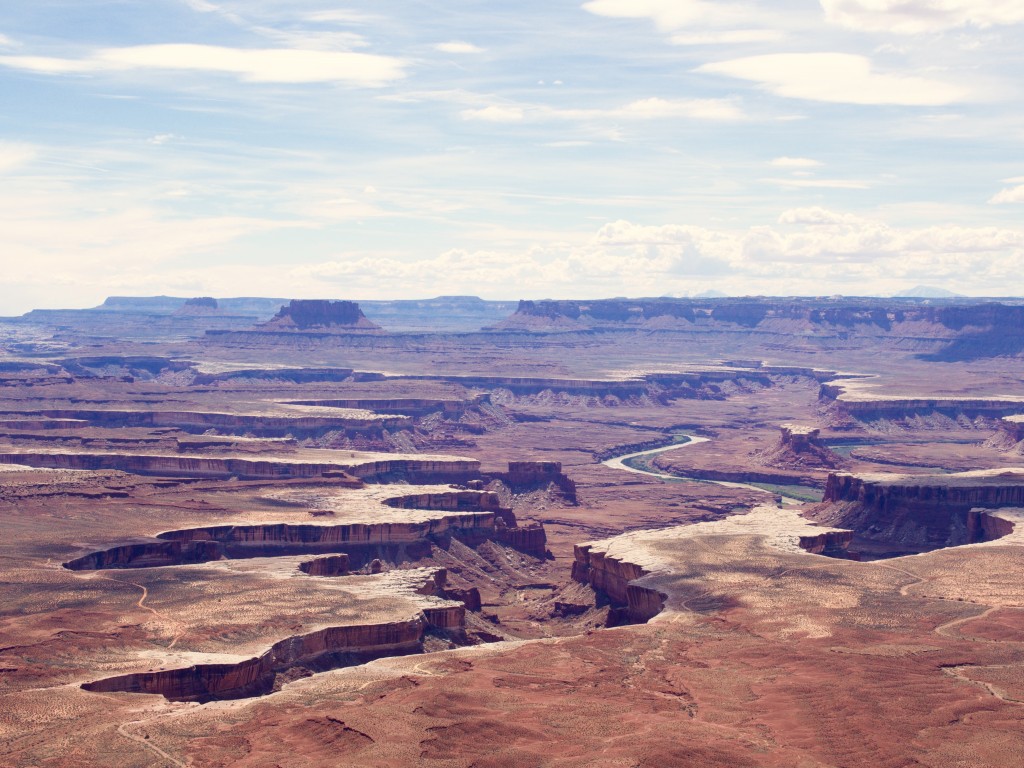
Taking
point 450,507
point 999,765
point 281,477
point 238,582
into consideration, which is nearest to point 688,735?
point 999,765

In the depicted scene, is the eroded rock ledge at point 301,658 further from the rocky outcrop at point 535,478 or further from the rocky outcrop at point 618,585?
the rocky outcrop at point 535,478

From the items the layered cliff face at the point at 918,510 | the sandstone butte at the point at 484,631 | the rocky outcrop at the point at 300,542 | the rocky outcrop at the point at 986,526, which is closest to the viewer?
the sandstone butte at the point at 484,631

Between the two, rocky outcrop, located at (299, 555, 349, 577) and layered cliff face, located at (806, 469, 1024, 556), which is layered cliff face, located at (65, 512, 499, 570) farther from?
layered cliff face, located at (806, 469, 1024, 556)

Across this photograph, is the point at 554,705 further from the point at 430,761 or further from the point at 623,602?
the point at 623,602

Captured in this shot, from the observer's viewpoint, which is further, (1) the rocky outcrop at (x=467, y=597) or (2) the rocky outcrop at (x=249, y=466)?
(2) the rocky outcrop at (x=249, y=466)

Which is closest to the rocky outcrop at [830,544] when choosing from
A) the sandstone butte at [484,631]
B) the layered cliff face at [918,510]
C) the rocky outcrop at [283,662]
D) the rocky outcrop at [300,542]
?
the sandstone butte at [484,631]

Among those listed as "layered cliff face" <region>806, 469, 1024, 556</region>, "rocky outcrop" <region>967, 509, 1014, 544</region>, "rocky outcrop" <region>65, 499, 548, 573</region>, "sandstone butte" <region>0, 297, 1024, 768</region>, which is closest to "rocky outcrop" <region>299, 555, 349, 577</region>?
"rocky outcrop" <region>65, 499, 548, 573</region>

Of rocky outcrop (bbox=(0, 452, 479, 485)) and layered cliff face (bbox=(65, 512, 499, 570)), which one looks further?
rocky outcrop (bbox=(0, 452, 479, 485))
